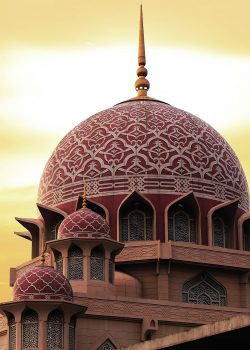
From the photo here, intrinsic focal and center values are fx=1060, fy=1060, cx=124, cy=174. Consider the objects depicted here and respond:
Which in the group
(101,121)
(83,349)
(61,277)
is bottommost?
(83,349)

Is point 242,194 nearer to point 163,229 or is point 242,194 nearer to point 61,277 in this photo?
point 163,229

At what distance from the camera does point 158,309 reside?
91.8 ft

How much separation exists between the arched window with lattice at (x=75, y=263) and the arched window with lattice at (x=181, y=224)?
4059 mm

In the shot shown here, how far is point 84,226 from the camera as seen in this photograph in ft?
92.2

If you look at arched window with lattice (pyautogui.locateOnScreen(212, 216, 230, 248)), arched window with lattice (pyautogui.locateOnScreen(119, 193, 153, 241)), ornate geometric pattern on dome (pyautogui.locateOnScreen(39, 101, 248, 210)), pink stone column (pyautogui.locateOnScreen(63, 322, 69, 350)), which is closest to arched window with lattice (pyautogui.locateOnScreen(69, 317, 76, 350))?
pink stone column (pyautogui.locateOnScreen(63, 322, 69, 350))

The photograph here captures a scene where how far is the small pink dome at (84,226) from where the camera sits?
28.0 meters

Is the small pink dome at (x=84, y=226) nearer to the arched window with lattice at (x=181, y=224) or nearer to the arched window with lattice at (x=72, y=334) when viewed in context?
the arched window with lattice at (x=72, y=334)

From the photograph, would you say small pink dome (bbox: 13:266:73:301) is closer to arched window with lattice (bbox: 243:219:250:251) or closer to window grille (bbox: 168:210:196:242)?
window grille (bbox: 168:210:196:242)

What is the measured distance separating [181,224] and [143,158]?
240 centimetres

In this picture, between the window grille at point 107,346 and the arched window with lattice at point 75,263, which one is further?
the arched window with lattice at point 75,263

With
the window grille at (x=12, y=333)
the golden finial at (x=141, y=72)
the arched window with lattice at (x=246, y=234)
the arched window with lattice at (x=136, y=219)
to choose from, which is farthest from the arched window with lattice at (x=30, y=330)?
the golden finial at (x=141, y=72)

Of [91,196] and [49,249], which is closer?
[49,249]

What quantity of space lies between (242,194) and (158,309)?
7.15 m

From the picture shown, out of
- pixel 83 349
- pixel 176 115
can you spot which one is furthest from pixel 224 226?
pixel 83 349
